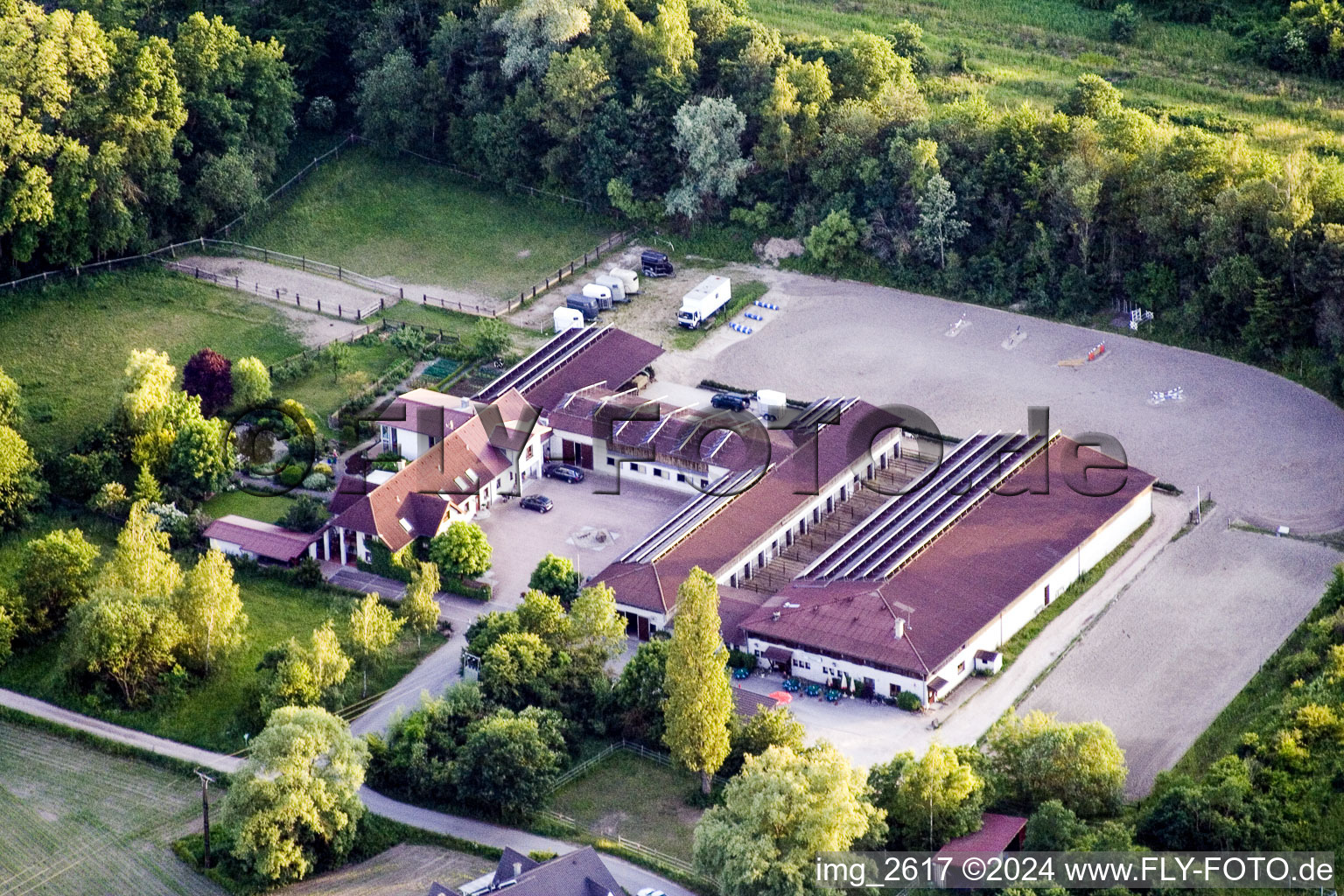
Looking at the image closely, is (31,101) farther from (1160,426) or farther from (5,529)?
(1160,426)

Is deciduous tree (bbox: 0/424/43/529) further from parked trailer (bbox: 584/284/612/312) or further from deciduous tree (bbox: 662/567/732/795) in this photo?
deciduous tree (bbox: 662/567/732/795)

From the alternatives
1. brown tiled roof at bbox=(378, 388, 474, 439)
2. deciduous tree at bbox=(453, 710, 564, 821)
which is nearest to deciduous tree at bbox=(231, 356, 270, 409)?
brown tiled roof at bbox=(378, 388, 474, 439)

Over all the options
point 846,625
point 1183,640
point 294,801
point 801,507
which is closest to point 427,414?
point 801,507

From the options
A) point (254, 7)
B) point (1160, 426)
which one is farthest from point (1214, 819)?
point (254, 7)

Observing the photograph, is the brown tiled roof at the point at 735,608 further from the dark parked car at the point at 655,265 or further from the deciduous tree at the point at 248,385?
the dark parked car at the point at 655,265

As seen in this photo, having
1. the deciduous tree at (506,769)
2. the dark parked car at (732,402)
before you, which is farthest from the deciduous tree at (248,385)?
the deciduous tree at (506,769)
